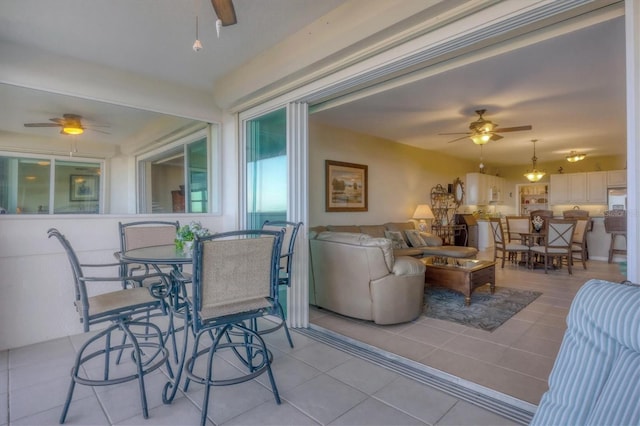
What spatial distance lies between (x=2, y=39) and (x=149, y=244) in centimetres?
210

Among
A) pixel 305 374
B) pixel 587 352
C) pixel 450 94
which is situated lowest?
pixel 305 374

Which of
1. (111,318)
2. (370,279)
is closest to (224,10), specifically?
(111,318)

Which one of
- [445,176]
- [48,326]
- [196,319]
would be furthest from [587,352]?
[445,176]

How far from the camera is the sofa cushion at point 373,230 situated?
5359 mm

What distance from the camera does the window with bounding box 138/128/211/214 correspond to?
3.62 meters

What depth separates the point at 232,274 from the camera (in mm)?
1827

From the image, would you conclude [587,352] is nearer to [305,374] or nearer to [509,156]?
[305,374]

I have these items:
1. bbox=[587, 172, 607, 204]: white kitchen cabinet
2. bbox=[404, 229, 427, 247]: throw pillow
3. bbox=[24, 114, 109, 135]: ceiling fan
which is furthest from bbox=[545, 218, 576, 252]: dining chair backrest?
bbox=[24, 114, 109, 135]: ceiling fan

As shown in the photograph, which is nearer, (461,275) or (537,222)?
(461,275)

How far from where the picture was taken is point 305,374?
2293mm

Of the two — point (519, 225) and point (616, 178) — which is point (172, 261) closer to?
point (519, 225)

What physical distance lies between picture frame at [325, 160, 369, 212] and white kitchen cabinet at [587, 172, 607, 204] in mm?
6877

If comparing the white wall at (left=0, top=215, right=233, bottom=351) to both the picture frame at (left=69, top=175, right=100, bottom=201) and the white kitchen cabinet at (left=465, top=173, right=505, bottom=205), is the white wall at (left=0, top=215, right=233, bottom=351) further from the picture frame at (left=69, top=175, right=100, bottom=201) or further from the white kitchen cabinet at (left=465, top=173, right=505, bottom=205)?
the white kitchen cabinet at (left=465, top=173, right=505, bottom=205)

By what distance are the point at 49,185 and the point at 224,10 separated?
8.23 feet
